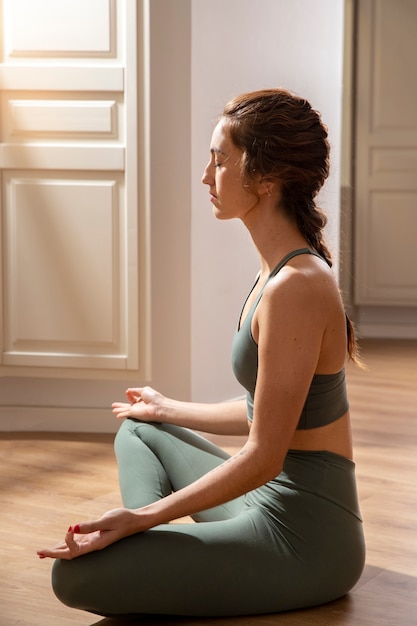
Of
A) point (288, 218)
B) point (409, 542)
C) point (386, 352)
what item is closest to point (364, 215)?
point (386, 352)

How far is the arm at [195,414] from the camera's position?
82.0 inches

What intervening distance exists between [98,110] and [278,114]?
1687 millimetres

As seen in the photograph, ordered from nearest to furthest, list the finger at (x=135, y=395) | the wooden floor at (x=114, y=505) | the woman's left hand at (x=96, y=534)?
the woman's left hand at (x=96, y=534)
the wooden floor at (x=114, y=505)
the finger at (x=135, y=395)

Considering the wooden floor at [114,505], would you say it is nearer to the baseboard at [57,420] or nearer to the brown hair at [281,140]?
the baseboard at [57,420]

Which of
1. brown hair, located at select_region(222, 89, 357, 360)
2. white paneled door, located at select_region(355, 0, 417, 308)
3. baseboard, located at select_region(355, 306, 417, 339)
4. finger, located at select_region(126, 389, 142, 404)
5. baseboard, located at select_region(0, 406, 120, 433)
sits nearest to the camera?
brown hair, located at select_region(222, 89, 357, 360)

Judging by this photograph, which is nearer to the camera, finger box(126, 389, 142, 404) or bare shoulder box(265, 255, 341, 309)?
bare shoulder box(265, 255, 341, 309)

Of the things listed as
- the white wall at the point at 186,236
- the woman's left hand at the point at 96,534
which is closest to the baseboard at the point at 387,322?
the white wall at the point at 186,236

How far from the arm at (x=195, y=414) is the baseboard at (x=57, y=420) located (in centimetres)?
142

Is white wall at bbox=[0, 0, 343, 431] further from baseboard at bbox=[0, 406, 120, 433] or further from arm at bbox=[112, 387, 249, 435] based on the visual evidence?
arm at bbox=[112, 387, 249, 435]

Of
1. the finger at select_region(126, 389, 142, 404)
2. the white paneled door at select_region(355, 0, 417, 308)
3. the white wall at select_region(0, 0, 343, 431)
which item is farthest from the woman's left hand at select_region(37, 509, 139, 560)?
the white paneled door at select_region(355, 0, 417, 308)

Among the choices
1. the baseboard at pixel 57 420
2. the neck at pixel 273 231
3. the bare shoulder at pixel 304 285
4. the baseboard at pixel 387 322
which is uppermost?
the neck at pixel 273 231

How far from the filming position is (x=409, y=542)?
8.02 feet

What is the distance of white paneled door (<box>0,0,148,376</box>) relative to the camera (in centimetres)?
332

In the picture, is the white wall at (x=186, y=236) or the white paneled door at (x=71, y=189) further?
the white wall at (x=186, y=236)
